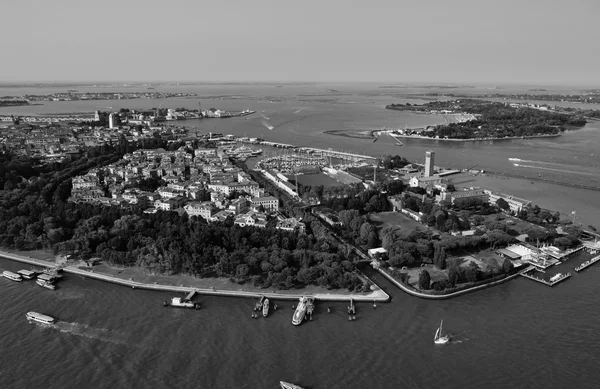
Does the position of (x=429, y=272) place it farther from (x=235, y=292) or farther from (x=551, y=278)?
(x=235, y=292)

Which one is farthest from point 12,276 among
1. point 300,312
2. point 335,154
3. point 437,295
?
point 335,154

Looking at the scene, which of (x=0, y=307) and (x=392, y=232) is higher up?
(x=392, y=232)

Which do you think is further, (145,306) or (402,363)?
(145,306)

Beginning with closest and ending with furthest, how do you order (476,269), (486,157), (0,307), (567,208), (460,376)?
(460,376) < (0,307) < (476,269) < (567,208) < (486,157)

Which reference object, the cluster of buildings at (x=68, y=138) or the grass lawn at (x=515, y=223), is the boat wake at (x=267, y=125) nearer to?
the cluster of buildings at (x=68, y=138)

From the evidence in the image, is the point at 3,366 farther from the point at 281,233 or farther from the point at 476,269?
the point at 476,269

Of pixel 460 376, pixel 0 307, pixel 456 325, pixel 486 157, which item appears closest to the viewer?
pixel 460 376

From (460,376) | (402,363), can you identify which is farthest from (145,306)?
(460,376)
